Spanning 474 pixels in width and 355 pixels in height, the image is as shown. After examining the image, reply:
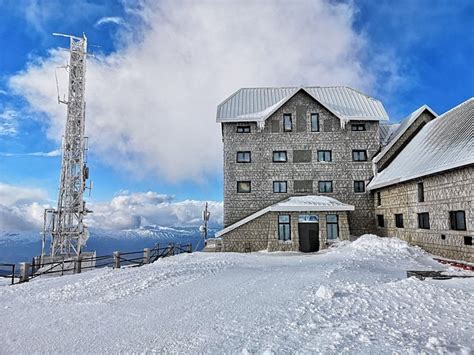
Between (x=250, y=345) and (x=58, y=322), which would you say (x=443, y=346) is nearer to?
(x=250, y=345)

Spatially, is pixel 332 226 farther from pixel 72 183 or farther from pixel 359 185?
pixel 72 183

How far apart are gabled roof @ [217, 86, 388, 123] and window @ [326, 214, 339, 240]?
8.82 m

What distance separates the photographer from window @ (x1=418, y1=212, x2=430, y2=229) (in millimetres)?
18938

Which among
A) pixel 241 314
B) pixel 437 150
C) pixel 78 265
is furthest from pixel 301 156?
pixel 241 314

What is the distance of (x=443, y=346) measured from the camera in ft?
17.8

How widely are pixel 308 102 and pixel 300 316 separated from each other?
2342 cm

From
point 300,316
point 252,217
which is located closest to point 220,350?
point 300,316

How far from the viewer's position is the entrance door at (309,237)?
24.0 metres

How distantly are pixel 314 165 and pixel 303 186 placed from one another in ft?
6.66

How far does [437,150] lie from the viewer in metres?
19.0

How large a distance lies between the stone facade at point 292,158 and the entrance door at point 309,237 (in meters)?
3.85

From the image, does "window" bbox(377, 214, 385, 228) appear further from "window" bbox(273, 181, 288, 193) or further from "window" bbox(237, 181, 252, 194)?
"window" bbox(237, 181, 252, 194)

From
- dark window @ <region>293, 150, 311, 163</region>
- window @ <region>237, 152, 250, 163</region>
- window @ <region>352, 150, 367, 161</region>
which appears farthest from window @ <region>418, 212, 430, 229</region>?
window @ <region>237, 152, 250, 163</region>

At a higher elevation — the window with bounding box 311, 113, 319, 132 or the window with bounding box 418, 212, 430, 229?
the window with bounding box 311, 113, 319, 132
